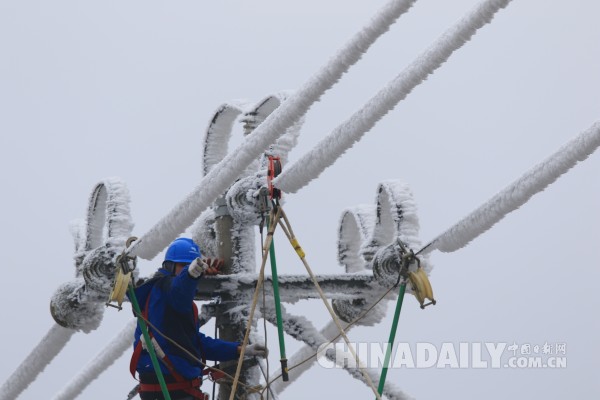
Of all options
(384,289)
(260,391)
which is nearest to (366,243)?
(384,289)

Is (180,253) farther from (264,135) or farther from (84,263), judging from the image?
(84,263)

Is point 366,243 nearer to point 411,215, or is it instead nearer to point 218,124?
point 411,215

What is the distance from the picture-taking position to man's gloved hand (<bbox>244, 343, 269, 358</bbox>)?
21891 mm

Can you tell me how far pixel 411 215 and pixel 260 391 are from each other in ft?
10.8

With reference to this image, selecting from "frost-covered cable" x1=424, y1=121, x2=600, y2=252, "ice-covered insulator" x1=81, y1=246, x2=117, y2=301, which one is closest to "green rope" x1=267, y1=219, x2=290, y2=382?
"frost-covered cable" x1=424, y1=121, x2=600, y2=252

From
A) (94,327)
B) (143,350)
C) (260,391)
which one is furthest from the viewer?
(94,327)

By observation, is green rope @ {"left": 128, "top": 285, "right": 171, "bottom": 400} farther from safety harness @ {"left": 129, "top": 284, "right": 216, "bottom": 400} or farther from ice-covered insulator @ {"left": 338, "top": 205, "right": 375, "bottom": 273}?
ice-covered insulator @ {"left": 338, "top": 205, "right": 375, "bottom": 273}

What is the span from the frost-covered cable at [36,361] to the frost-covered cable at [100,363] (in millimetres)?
1245

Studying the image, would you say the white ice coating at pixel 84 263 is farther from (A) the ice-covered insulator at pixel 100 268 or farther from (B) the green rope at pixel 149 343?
(B) the green rope at pixel 149 343

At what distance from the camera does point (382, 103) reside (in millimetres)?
19953

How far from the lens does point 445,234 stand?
67.1 ft

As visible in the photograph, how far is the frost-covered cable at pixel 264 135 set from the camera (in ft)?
63.6

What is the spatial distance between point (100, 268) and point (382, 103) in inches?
204

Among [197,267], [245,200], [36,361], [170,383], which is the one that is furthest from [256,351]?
[36,361]
